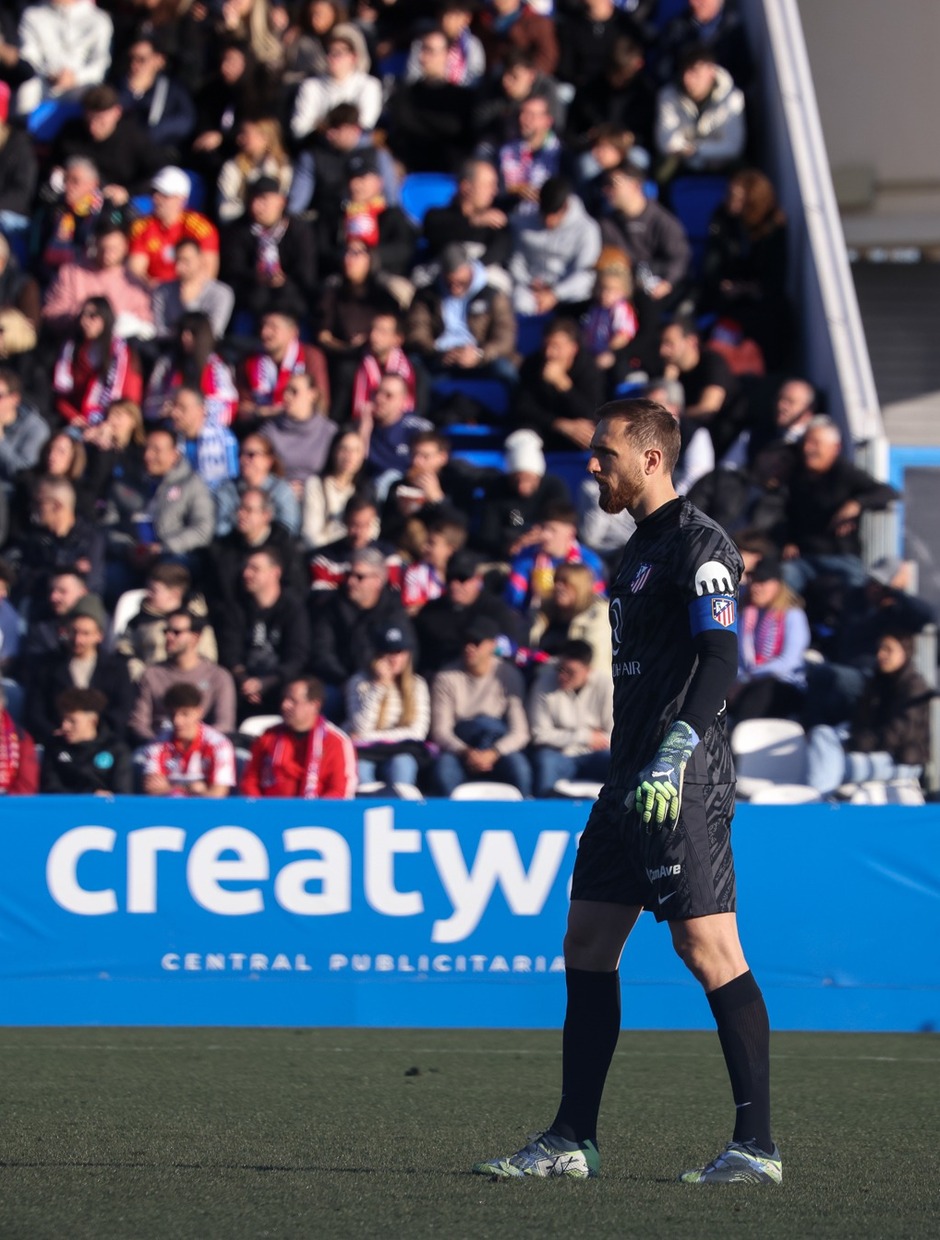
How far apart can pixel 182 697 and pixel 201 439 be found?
7.74 ft

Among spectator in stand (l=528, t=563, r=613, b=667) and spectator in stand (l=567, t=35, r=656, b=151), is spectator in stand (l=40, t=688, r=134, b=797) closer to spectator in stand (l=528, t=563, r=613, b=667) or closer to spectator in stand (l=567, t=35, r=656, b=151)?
spectator in stand (l=528, t=563, r=613, b=667)

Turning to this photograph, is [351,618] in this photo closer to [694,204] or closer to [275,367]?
[275,367]

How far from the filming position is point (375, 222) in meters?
13.0

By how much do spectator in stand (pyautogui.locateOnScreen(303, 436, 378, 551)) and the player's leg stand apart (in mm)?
6730

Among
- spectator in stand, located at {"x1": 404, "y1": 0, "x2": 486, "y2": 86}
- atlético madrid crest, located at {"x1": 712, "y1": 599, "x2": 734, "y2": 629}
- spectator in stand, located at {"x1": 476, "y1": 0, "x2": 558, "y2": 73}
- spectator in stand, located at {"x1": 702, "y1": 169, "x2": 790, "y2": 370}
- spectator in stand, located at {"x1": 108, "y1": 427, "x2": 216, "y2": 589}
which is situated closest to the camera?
atlético madrid crest, located at {"x1": 712, "y1": 599, "x2": 734, "y2": 629}

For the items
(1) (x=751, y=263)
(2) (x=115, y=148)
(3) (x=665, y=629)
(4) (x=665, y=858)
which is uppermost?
(2) (x=115, y=148)

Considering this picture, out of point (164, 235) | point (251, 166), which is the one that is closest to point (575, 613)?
point (164, 235)

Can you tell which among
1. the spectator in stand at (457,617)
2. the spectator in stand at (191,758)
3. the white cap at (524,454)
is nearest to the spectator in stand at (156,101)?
the white cap at (524,454)

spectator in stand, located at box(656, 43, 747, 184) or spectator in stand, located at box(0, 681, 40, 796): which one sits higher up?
spectator in stand, located at box(656, 43, 747, 184)

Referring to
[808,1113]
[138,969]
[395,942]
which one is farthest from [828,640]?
[808,1113]

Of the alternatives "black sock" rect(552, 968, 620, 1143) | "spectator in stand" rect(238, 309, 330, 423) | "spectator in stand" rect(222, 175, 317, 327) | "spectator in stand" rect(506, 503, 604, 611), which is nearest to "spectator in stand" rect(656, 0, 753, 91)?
"spectator in stand" rect(222, 175, 317, 327)

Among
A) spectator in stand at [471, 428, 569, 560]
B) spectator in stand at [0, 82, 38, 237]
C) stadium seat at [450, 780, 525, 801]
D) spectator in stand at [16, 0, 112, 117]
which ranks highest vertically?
spectator in stand at [16, 0, 112, 117]

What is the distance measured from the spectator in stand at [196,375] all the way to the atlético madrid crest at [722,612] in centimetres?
745

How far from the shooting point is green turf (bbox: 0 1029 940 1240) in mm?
4312
